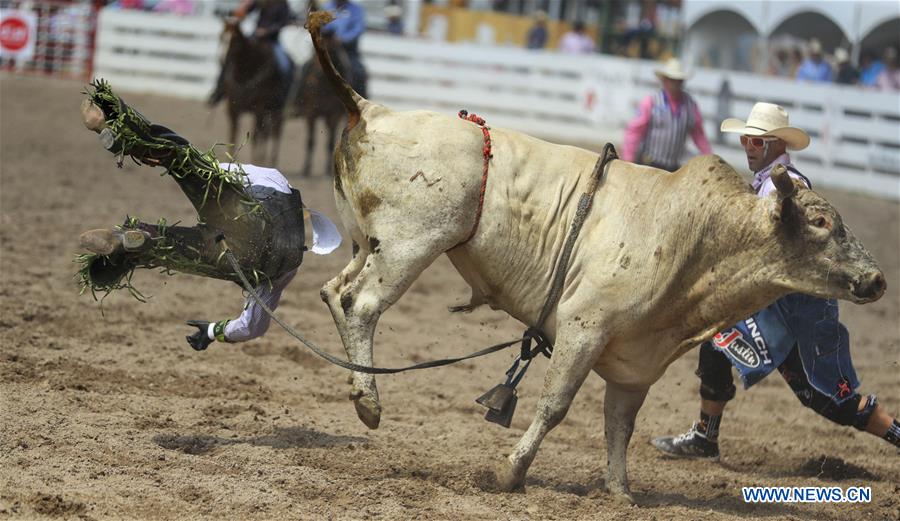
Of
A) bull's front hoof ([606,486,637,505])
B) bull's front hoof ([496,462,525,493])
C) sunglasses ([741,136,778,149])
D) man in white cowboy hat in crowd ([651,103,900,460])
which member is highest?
sunglasses ([741,136,778,149])

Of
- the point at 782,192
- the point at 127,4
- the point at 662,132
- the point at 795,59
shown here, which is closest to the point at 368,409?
the point at 782,192

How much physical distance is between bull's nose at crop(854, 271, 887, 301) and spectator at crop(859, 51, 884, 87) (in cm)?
1307

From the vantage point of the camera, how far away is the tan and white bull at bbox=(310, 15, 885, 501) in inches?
169

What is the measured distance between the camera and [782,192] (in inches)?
163

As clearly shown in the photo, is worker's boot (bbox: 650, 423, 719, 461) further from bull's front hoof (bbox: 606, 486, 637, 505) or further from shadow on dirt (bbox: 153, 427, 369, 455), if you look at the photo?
shadow on dirt (bbox: 153, 427, 369, 455)

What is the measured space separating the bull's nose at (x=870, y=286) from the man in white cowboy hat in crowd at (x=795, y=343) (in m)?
0.80

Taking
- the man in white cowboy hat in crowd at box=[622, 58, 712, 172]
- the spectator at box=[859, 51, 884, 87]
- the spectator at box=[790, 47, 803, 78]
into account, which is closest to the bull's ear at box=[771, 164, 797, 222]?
the man in white cowboy hat in crowd at box=[622, 58, 712, 172]

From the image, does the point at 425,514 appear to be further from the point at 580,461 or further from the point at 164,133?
the point at 164,133

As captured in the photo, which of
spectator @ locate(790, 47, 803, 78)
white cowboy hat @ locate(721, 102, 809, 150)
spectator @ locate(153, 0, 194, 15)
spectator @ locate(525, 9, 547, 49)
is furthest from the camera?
spectator @ locate(153, 0, 194, 15)

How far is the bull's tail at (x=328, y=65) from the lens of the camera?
14.6ft

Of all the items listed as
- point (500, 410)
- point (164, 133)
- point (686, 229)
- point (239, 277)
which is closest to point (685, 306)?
point (686, 229)

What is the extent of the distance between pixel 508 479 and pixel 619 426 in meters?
0.57

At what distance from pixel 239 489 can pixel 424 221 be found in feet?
4.08

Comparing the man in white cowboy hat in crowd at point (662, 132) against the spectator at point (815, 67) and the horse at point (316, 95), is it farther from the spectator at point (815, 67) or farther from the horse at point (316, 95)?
the spectator at point (815, 67)
